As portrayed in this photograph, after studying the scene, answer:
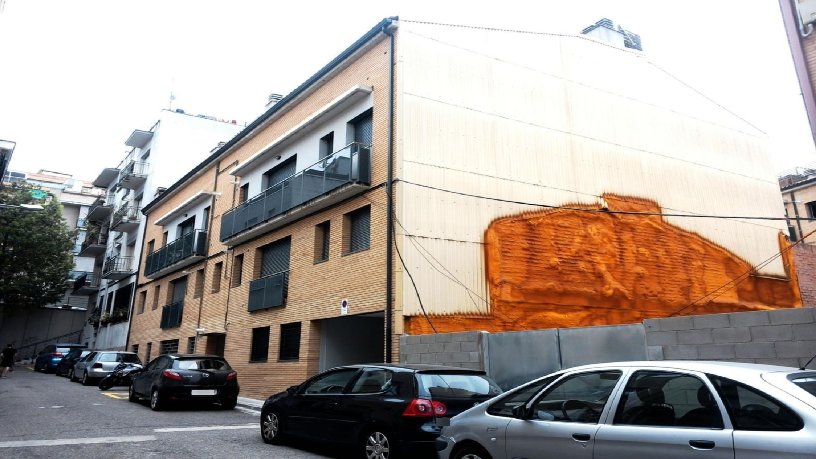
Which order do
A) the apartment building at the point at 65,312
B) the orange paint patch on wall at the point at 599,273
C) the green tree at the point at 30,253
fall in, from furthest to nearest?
the apartment building at the point at 65,312
the green tree at the point at 30,253
the orange paint patch on wall at the point at 599,273

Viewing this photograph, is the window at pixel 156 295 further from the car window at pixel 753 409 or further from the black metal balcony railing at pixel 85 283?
the car window at pixel 753 409

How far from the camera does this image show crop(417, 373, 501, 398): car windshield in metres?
6.88

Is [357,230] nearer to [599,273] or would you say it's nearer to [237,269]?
[599,273]

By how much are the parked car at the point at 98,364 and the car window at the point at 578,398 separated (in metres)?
20.8

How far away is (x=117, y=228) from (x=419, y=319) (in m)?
29.6

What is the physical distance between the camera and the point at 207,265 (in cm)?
2250

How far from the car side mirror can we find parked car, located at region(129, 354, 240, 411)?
10.4 m

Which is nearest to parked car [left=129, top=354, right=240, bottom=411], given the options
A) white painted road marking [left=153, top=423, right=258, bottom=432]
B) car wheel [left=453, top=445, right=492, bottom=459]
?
white painted road marking [left=153, top=423, right=258, bottom=432]

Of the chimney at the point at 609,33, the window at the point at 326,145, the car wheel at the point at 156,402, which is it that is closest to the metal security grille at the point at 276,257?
the window at the point at 326,145

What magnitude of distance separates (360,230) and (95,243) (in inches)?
1363

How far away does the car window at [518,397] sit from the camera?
15.9ft

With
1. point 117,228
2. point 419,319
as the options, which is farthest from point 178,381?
point 117,228

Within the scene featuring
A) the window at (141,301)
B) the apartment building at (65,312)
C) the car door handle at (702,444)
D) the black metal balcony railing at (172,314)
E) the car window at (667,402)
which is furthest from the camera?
the apartment building at (65,312)

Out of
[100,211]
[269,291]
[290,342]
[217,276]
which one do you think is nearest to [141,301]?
[217,276]
